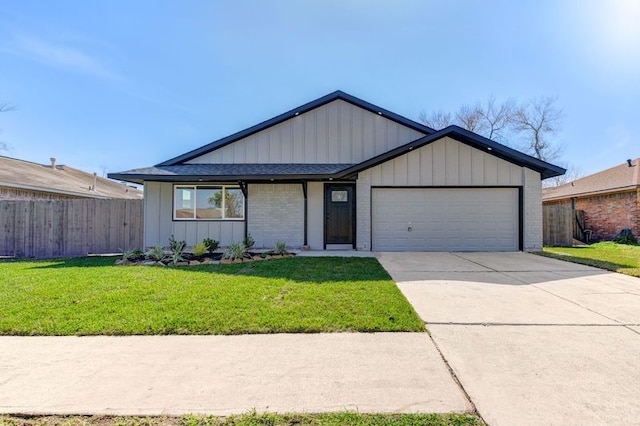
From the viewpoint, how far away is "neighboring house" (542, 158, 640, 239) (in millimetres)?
13375

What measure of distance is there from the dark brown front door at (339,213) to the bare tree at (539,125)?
23.5 metres

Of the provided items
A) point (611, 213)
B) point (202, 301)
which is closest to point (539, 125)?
point (611, 213)

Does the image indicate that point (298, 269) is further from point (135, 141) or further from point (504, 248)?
point (135, 141)

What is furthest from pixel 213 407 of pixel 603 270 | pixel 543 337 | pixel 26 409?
pixel 603 270

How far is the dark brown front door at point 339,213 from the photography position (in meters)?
10.6

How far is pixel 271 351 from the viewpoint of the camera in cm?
294

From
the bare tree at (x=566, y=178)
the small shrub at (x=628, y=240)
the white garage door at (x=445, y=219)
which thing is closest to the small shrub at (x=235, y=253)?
the white garage door at (x=445, y=219)

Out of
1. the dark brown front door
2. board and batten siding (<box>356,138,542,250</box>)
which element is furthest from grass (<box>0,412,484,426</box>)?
the dark brown front door

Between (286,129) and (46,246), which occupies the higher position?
(286,129)

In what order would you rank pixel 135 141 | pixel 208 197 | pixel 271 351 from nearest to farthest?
pixel 271 351
pixel 208 197
pixel 135 141

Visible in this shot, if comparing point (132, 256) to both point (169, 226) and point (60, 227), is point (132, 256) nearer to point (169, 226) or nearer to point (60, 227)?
point (169, 226)

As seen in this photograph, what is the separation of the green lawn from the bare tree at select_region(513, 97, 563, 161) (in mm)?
27208

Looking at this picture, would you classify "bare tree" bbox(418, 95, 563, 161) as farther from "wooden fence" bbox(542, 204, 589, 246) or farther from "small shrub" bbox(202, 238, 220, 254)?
"small shrub" bbox(202, 238, 220, 254)

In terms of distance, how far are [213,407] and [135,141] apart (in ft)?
85.1
